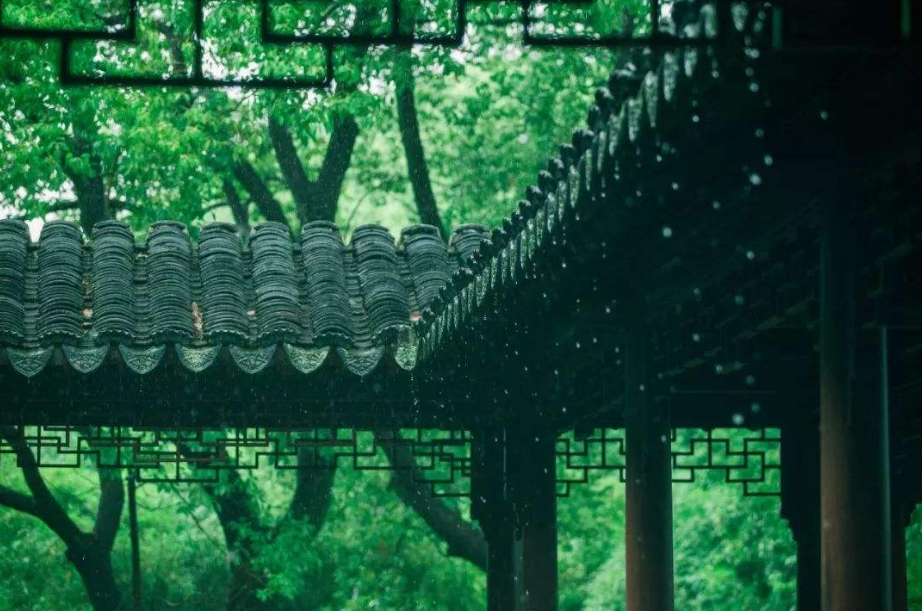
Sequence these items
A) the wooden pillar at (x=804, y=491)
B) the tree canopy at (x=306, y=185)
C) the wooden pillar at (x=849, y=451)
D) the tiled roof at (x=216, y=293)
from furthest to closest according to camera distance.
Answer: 1. the tree canopy at (x=306, y=185)
2. the wooden pillar at (x=804, y=491)
3. the tiled roof at (x=216, y=293)
4. the wooden pillar at (x=849, y=451)

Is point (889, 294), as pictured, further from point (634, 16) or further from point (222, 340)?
point (634, 16)

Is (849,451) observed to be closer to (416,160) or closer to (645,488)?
(645,488)

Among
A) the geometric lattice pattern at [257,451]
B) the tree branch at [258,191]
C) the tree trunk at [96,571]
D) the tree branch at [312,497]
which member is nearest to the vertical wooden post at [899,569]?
the geometric lattice pattern at [257,451]

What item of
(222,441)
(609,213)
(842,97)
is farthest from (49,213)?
(842,97)

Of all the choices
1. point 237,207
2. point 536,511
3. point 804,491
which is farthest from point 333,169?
→ point 804,491

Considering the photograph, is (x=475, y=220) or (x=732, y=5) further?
(x=475, y=220)

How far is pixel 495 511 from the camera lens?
28.7 ft

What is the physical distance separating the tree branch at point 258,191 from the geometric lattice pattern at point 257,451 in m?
Answer: 2.29

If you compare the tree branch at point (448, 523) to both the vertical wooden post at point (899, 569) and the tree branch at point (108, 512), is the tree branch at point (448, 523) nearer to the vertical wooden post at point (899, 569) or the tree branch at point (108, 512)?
the tree branch at point (108, 512)

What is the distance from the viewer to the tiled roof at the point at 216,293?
727cm

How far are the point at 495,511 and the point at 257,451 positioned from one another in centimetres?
407

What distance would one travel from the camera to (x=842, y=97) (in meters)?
3.36

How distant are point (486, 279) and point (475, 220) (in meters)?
12.2

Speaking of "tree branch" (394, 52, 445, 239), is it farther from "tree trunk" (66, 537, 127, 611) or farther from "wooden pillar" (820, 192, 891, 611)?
"wooden pillar" (820, 192, 891, 611)
